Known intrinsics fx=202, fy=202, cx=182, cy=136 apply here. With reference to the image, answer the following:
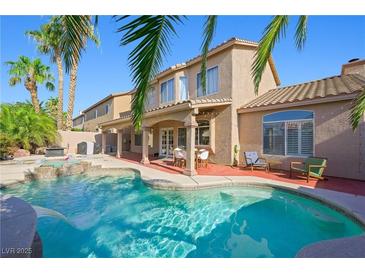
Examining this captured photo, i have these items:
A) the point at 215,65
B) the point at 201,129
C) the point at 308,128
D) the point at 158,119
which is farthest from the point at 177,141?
the point at 308,128

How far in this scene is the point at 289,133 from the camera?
12.6 metres

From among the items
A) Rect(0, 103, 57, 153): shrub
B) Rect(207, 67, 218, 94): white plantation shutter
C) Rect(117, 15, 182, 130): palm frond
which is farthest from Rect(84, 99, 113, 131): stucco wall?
Rect(117, 15, 182, 130): palm frond

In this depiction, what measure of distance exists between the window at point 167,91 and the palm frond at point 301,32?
48.1 feet

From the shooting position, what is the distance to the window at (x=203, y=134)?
53.1 feet

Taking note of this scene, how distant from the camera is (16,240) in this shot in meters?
3.95

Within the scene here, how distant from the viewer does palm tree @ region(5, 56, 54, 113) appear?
2558 centimetres

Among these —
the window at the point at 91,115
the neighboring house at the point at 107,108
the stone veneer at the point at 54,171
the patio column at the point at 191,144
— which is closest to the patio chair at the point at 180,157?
the patio column at the point at 191,144

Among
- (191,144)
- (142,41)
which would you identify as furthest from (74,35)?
(191,144)

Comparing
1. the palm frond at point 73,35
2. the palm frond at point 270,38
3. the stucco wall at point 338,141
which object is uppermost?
the palm frond at point 270,38

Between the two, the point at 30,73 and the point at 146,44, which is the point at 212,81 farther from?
the point at 30,73

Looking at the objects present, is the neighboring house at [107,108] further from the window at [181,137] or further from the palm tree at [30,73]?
the window at [181,137]

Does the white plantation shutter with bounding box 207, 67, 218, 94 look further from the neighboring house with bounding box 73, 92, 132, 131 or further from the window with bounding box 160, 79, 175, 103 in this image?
the neighboring house with bounding box 73, 92, 132, 131

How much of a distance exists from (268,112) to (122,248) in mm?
11946

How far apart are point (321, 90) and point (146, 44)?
1331 cm
